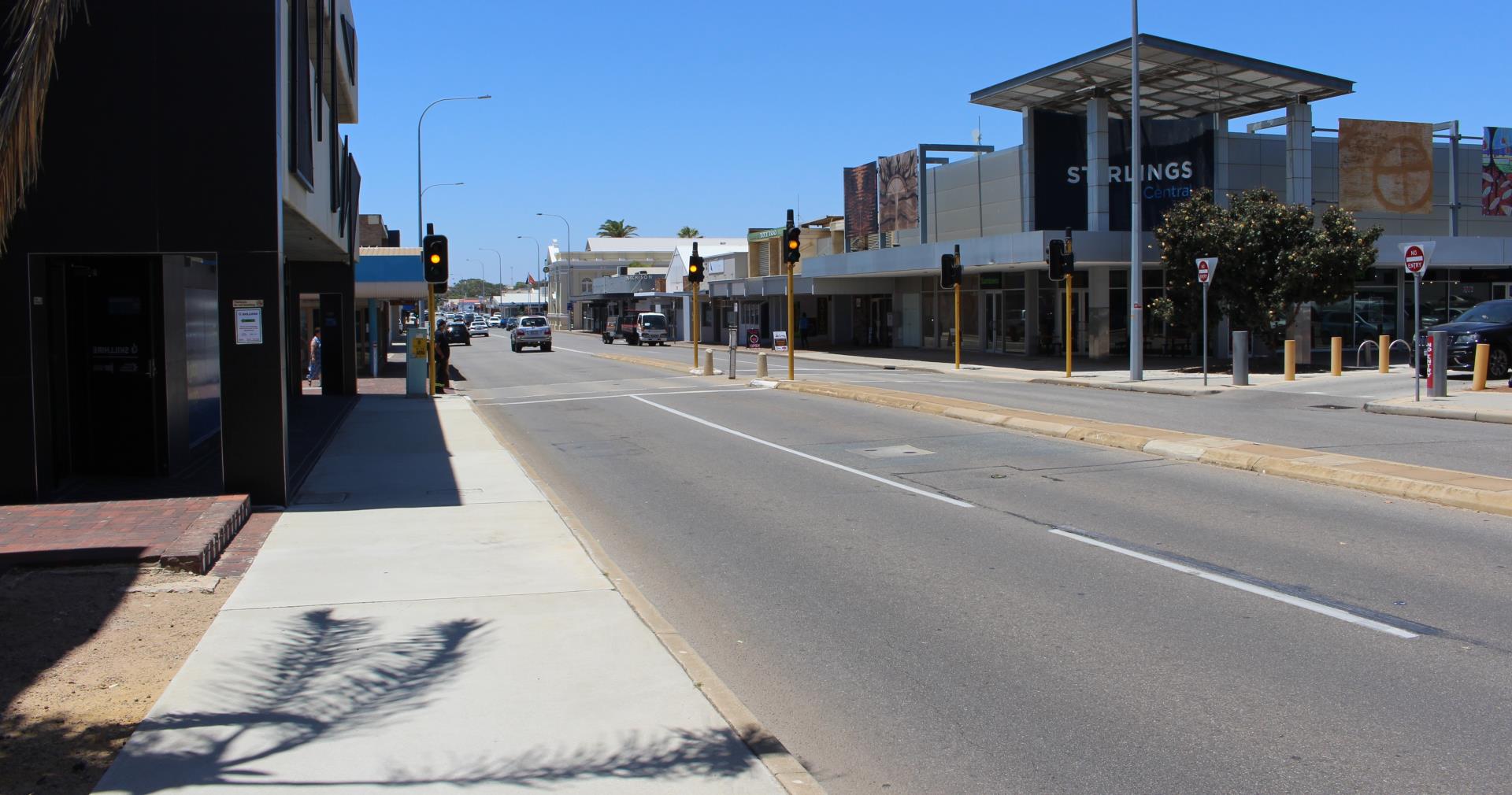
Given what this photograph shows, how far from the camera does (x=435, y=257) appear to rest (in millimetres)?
25562

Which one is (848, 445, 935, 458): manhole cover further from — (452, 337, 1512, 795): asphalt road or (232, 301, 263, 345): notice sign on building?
(232, 301, 263, 345): notice sign on building

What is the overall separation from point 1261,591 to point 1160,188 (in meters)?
32.6

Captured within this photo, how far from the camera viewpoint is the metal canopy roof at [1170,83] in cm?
3391

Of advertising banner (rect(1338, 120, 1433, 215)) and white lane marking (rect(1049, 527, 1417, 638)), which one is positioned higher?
advertising banner (rect(1338, 120, 1433, 215))

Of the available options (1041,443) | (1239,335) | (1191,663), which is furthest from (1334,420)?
(1191,663)

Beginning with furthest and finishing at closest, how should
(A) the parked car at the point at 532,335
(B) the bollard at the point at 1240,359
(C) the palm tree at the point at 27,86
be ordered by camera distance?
(A) the parked car at the point at 532,335 → (B) the bollard at the point at 1240,359 → (C) the palm tree at the point at 27,86

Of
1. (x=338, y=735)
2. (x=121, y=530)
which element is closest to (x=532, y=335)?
(x=121, y=530)

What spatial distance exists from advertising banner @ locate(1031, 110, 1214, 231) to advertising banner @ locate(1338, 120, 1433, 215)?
5.09m

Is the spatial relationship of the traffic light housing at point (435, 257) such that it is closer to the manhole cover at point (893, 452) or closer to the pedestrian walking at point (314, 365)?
the pedestrian walking at point (314, 365)

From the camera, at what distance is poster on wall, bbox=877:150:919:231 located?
153 feet

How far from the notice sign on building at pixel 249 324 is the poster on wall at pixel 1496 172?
43866 millimetres

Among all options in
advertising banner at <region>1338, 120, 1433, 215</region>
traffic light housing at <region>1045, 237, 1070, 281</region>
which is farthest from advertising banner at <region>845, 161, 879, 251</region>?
traffic light housing at <region>1045, 237, 1070, 281</region>

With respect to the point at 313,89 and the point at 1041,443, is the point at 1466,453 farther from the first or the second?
the point at 313,89

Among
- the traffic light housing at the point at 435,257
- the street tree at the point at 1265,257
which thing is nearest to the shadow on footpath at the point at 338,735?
the traffic light housing at the point at 435,257
